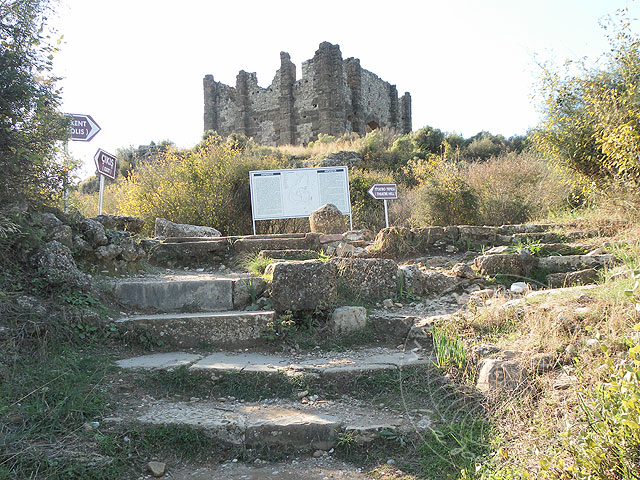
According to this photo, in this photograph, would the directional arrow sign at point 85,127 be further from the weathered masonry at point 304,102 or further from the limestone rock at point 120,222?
the weathered masonry at point 304,102

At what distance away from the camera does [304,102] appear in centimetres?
2609

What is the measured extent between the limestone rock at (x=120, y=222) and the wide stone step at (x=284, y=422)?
3.73 m

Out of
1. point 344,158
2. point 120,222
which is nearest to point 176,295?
point 120,222

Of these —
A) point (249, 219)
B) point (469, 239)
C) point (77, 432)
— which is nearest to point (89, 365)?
point (77, 432)

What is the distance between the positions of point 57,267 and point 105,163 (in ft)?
13.1

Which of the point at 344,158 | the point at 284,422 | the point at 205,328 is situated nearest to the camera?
the point at 284,422

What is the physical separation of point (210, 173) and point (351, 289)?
6.41 m

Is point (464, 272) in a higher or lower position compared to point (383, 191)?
lower

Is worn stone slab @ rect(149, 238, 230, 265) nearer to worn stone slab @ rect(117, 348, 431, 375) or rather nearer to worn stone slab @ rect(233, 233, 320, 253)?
worn stone slab @ rect(233, 233, 320, 253)

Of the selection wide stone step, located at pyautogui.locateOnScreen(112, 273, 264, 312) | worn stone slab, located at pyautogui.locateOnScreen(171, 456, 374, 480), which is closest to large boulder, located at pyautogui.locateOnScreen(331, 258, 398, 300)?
wide stone step, located at pyautogui.locateOnScreen(112, 273, 264, 312)

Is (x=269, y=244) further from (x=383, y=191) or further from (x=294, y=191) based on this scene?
(x=294, y=191)

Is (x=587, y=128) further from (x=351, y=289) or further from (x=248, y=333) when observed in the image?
(x=248, y=333)

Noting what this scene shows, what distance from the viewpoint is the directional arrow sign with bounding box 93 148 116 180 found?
7.35m

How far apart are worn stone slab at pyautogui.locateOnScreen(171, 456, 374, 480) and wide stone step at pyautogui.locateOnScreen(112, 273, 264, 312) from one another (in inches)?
81.6
